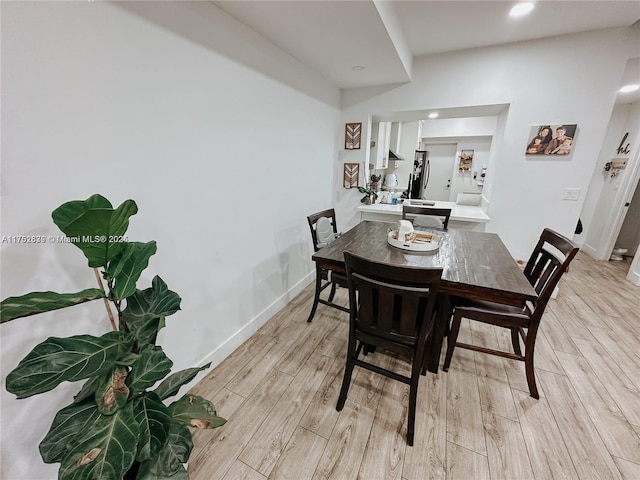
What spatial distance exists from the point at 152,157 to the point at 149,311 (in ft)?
2.63

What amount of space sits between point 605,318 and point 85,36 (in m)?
4.45

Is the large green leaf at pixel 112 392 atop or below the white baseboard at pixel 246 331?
atop

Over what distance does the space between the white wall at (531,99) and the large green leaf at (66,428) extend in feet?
12.0

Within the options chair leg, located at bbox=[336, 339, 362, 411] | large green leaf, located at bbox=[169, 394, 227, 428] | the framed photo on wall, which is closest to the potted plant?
the framed photo on wall

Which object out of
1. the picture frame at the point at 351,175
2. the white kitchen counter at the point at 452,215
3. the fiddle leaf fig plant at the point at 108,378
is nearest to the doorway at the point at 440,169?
the white kitchen counter at the point at 452,215

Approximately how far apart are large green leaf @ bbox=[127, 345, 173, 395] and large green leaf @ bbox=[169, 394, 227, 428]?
21 cm

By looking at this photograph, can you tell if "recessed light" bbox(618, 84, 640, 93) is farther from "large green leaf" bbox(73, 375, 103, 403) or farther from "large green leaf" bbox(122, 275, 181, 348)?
"large green leaf" bbox(73, 375, 103, 403)

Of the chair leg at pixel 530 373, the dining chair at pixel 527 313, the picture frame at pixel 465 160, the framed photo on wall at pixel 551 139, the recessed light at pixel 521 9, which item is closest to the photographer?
the dining chair at pixel 527 313

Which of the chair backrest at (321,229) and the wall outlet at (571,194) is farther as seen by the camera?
the wall outlet at (571,194)

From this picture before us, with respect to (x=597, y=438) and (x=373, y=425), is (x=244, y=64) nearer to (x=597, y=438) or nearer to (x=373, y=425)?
(x=373, y=425)

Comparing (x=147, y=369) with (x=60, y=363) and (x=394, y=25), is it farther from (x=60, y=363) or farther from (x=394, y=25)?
(x=394, y=25)

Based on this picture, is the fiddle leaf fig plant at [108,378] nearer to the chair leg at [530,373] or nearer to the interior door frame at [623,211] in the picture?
the chair leg at [530,373]

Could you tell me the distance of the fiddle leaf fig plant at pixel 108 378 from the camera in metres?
0.70

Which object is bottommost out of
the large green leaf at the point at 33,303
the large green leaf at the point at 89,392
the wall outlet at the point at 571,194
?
the large green leaf at the point at 89,392
